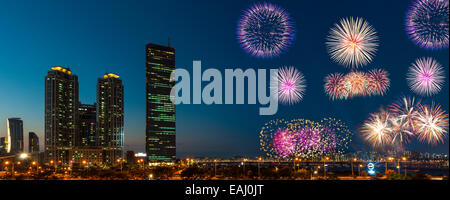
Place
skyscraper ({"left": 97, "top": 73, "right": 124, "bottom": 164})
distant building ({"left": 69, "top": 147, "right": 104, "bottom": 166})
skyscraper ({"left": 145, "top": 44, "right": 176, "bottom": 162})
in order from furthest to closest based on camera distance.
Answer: skyscraper ({"left": 97, "top": 73, "right": 124, "bottom": 164}) < distant building ({"left": 69, "top": 147, "right": 104, "bottom": 166}) < skyscraper ({"left": 145, "top": 44, "right": 176, "bottom": 162})

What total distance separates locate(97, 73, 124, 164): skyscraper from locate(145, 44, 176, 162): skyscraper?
69.7 ft

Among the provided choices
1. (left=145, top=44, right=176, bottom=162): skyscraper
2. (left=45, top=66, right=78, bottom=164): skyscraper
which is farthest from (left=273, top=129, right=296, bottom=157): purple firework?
(left=45, top=66, right=78, bottom=164): skyscraper

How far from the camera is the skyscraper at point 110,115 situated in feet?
497

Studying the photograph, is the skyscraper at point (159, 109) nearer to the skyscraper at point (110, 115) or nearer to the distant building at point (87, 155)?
the skyscraper at point (110, 115)

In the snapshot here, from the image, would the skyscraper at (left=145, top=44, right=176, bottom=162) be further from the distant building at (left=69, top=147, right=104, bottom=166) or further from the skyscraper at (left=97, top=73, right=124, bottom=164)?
the distant building at (left=69, top=147, right=104, bottom=166)

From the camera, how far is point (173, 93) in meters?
138

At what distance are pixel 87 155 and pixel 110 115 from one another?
17817 mm

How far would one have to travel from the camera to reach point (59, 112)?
141 metres

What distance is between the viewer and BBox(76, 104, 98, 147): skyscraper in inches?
6511

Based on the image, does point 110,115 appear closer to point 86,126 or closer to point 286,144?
point 86,126

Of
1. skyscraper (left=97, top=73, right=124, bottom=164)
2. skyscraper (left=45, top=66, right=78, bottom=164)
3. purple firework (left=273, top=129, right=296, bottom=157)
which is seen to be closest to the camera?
purple firework (left=273, top=129, right=296, bottom=157)

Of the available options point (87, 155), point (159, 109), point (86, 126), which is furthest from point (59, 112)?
point (159, 109)
